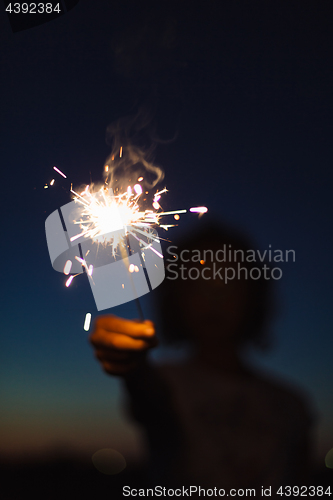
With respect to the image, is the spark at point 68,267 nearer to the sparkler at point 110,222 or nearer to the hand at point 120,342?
the sparkler at point 110,222

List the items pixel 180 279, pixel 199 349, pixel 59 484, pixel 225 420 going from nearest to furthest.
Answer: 1. pixel 225 420
2. pixel 199 349
3. pixel 180 279
4. pixel 59 484

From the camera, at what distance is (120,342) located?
4.10 ft

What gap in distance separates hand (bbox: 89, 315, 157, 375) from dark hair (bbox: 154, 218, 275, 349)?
1.02 metres

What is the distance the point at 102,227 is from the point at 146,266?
0.63 metres

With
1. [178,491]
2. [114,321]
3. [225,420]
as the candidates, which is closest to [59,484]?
[178,491]

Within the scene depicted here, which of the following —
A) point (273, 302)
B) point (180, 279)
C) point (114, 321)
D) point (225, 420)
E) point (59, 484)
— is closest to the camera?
point (114, 321)

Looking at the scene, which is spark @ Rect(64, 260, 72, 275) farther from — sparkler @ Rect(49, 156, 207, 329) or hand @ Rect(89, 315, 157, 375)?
hand @ Rect(89, 315, 157, 375)

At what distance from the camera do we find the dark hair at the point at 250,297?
2309 mm

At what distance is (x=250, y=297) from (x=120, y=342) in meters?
1.47

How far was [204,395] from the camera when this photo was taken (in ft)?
6.47

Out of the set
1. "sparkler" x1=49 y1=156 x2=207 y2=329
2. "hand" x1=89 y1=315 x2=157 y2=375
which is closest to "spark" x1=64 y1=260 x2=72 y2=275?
"sparkler" x1=49 y1=156 x2=207 y2=329

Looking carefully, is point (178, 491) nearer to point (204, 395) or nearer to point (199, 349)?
point (204, 395)

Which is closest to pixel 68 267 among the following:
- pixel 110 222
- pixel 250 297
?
pixel 110 222

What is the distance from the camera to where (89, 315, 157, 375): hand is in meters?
1.25
